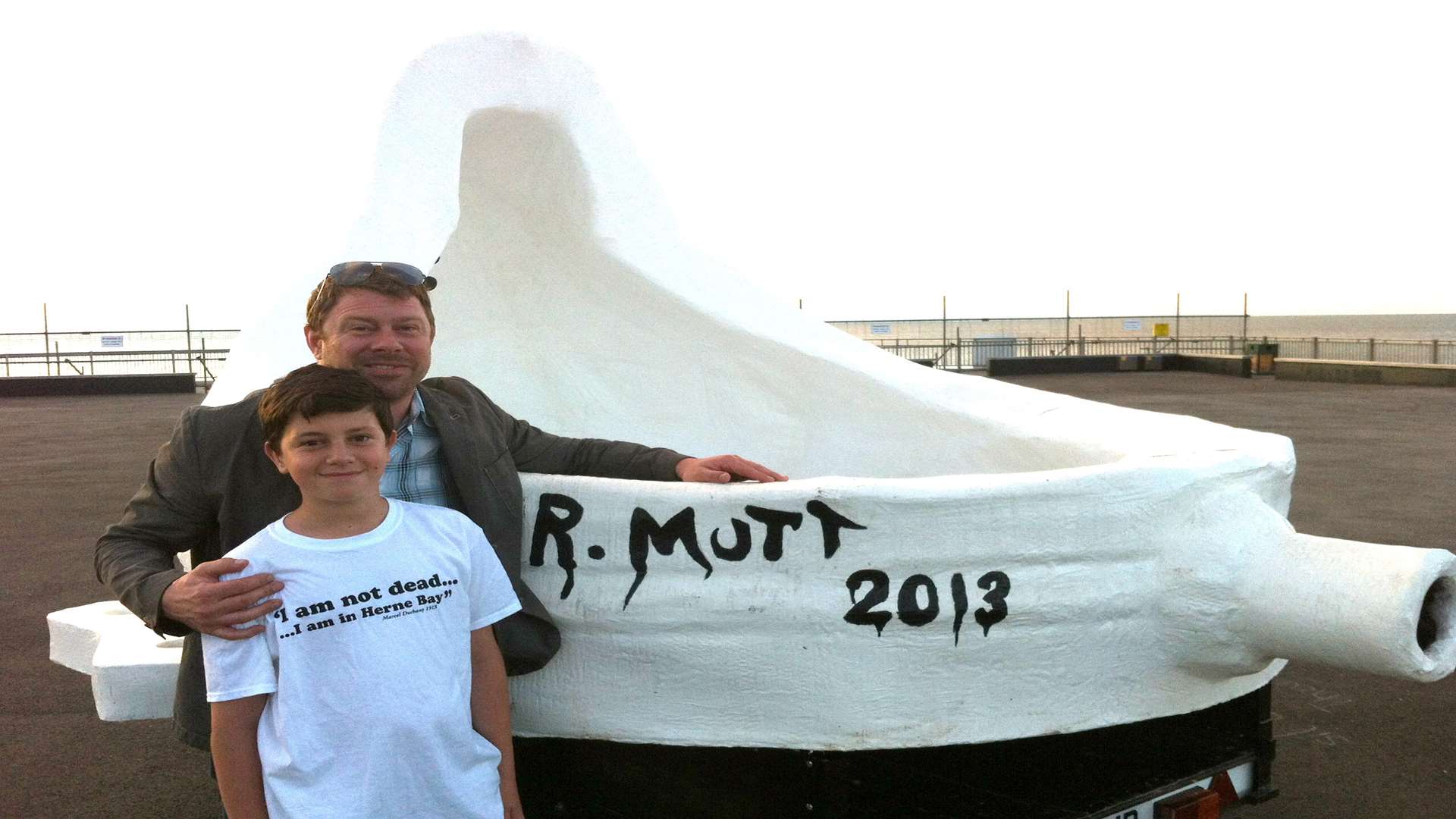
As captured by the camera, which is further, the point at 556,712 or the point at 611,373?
the point at 611,373

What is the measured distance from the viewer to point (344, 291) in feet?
7.66

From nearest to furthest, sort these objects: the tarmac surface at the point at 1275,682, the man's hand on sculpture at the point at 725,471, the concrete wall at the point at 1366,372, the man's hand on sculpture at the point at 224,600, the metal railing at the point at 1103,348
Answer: the man's hand on sculpture at the point at 224,600
the man's hand on sculpture at the point at 725,471
the tarmac surface at the point at 1275,682
the concrete wall at the point at 1366,372
the metal railing at the point at 1103,348

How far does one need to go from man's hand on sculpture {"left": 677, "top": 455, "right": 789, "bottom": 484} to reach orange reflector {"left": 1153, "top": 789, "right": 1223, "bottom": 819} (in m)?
1.16

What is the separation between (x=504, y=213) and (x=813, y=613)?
302 cm

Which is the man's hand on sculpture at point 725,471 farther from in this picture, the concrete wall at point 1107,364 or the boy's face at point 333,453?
the concrete wall at point 1107,364

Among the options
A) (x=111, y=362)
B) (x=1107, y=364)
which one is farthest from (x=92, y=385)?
(x=1107, y=364)

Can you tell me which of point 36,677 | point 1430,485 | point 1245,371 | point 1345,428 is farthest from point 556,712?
point 1245,371

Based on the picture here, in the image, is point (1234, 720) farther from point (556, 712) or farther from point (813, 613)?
point (556, 712)

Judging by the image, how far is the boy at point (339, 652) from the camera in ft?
6.61

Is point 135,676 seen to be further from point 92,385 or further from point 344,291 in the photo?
point 92,385

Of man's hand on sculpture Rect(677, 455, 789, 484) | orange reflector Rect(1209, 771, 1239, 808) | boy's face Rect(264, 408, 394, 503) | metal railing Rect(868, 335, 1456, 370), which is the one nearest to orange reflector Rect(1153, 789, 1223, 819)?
orange reflector Rect(1209, 771, 1239, 808)

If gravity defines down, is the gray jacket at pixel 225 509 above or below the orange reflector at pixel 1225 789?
above

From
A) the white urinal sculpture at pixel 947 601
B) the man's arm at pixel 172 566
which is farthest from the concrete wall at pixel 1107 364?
the man's arm at pixel 172 566

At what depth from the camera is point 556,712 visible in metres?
2.53
